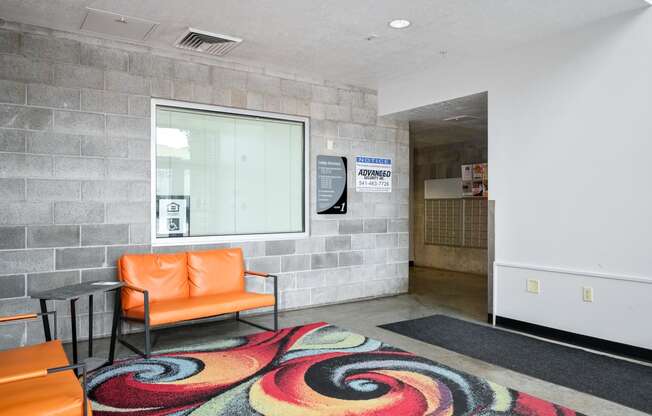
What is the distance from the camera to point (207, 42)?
174 inches

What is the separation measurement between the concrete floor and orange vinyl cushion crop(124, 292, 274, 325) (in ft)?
1.22

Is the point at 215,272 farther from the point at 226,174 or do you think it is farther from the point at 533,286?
the point at 533,286

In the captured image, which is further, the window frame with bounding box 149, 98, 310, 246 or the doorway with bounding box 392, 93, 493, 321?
the doorway with bounding box 392, 93, 493, 321

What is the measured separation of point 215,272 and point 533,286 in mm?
3013

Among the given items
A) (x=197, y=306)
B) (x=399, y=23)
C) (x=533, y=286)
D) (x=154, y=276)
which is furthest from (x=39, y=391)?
(x=533, y=286)

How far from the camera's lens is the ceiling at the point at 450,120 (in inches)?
213

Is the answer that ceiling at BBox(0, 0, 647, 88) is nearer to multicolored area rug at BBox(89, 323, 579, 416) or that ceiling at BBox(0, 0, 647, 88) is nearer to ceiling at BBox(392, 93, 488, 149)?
ceiling at BBox(392, 93, 488, 149)

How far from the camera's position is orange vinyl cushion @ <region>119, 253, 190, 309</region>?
3.94 meters

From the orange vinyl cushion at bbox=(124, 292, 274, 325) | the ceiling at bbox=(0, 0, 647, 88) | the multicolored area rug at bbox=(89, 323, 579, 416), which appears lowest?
the multicolored area rug at bbox=(89, 323, 579, 416)

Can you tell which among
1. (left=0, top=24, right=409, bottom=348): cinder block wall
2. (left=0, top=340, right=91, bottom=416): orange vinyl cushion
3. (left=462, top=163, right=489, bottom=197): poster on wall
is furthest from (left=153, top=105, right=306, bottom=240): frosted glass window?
(left=462, top=163, right=489, bottom=197): poster on wall

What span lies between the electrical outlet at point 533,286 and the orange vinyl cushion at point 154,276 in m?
3.21

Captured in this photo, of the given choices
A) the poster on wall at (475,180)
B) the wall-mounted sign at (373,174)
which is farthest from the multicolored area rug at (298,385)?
the poster on wall at (475,180)

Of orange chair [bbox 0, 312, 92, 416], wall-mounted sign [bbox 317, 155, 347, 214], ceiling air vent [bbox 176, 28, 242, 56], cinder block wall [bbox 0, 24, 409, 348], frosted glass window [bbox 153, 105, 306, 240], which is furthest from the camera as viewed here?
wall-mounted sign [bbox 317, 155, 347, 214]

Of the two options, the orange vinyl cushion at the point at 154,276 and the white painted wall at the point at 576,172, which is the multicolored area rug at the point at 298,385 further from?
the white painted wall at the point at 576,172
